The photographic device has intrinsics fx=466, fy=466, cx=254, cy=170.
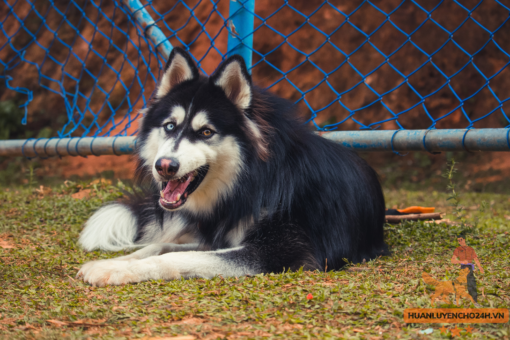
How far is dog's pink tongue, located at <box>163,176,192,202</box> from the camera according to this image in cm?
249

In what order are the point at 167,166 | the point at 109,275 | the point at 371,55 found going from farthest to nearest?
the point at 371,55 → the point at 167,166 → the point at 109,275

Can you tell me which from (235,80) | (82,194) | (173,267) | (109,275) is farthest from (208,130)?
(82,194)

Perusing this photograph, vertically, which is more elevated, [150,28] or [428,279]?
[150,28]

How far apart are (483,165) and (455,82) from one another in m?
1.69

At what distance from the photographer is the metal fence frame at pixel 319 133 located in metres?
2.54

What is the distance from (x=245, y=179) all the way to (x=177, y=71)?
76cm

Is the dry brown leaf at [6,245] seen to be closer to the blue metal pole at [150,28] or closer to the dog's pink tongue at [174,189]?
the dog's pink tongue at [174,189]

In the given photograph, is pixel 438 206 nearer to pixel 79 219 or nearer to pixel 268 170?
pixel 268 170

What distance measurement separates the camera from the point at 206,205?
8.73ft

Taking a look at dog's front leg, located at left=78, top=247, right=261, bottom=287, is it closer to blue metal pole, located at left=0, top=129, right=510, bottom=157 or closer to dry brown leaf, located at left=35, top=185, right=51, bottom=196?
blue metal pole, located at left=0, top=129, right=510, bottom=157

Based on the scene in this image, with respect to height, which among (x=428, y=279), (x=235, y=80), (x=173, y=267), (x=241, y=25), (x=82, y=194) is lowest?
(x=173, y=267)

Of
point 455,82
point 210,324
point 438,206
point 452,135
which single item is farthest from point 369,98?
point 210,324

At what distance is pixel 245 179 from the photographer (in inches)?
100

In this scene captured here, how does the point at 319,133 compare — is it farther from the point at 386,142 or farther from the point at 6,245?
the point at 6,245
